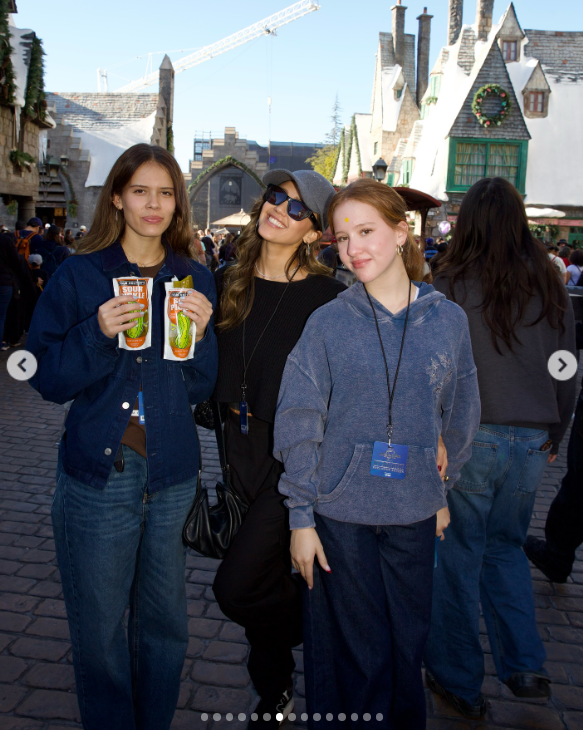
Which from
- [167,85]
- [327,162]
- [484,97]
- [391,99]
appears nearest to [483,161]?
[484,97]

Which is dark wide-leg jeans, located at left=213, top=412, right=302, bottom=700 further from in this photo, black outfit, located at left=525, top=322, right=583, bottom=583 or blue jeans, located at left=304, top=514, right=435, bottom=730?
black outfit, located at left=525, top=322, right=583, bottom=583

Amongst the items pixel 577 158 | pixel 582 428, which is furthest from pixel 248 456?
pixel 577 158

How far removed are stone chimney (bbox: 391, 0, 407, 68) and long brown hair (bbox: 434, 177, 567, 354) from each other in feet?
119

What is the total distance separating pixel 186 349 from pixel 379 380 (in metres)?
0.67

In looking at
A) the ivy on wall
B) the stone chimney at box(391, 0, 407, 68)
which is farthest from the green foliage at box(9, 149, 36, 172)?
the ivy on wall

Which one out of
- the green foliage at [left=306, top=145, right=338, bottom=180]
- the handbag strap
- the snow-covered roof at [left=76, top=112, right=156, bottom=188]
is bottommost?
the handbag strap

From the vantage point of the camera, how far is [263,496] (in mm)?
2496

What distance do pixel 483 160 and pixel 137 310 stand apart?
76.2 ft

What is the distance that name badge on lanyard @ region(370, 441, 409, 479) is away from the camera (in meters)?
2.03

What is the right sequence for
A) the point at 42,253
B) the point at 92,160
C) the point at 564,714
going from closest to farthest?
1. the point at 564,714
2. the point at 42,253
3. the point at 92,160

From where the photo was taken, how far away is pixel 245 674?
3010 mm

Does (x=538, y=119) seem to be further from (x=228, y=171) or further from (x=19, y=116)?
(x=228, y=171)

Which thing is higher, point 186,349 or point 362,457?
point 186,349

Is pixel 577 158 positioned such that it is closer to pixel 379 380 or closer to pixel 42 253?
pixel 42 253
